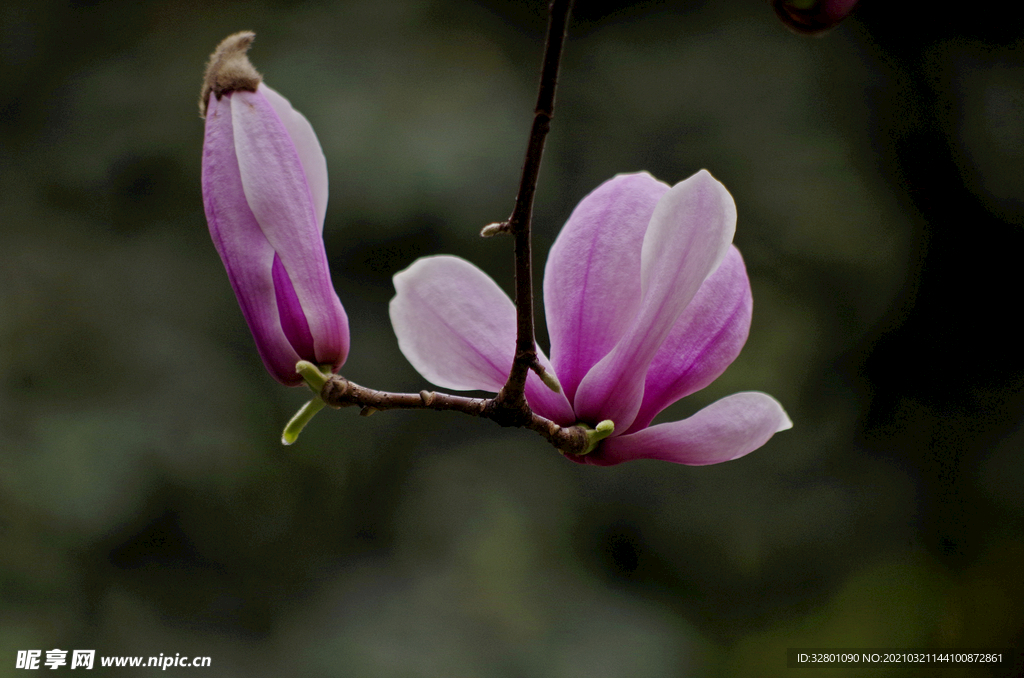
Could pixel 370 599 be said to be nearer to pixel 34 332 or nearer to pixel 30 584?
pixel 30 584

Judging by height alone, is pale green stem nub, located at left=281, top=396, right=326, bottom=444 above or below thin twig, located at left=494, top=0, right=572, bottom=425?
below

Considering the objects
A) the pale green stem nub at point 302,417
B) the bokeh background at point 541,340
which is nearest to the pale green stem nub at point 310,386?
the pale green stem nub at point 302,417

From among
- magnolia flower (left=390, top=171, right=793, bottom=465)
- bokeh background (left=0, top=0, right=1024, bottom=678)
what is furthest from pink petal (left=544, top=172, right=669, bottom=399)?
bokeh background (left=0, top=0, right=1024, bottom=678)

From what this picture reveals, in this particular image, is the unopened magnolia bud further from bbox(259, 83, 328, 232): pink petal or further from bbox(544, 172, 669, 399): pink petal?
bbox(259, 83, 328, 232): pink petal

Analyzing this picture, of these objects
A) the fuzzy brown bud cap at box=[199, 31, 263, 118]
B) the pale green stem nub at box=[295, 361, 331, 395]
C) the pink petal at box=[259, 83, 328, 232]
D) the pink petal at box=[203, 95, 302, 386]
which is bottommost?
the pale green stem nub at box=[295, 361, 331, 395]

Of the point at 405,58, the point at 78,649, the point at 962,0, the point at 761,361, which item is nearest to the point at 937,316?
the point at 761,361

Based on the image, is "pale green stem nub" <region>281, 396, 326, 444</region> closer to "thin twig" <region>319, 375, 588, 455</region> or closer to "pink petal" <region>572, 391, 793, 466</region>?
"thin twig" <region>319, 375, 588, 455</region>

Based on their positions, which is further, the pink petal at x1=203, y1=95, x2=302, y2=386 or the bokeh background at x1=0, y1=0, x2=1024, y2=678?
the bokeh background at x1=0, y1=0, x2=1024, y2=678
